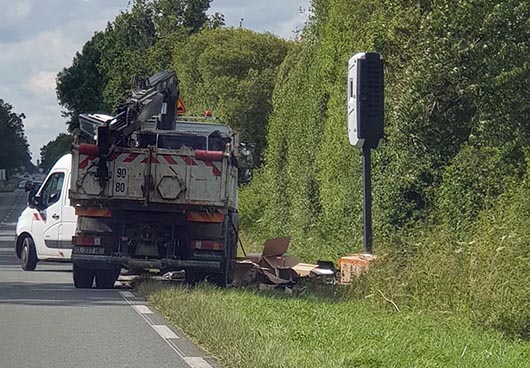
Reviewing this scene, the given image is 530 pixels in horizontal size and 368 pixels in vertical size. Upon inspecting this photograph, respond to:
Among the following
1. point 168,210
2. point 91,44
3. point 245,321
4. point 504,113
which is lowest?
point 245,321

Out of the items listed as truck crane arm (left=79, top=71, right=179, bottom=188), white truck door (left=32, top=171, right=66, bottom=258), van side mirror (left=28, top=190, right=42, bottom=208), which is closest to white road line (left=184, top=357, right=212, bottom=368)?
truck crane arm (left=79, top=71, right=179, bottom=188)

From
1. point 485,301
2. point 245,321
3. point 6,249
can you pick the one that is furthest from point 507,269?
point 6,249

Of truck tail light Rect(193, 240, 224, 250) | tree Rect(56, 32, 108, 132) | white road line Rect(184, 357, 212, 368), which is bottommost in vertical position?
white road line Rect(184, 357, 212, 368)

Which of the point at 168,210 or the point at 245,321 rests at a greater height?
the point at 168,210

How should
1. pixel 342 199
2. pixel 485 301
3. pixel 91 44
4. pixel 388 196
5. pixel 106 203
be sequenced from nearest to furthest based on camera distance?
1. pixel 485 301
2. pixel 106 203
3. pixel 388 196
4. pixel 342 199
5. pixel 91 44

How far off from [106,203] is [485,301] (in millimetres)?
7077

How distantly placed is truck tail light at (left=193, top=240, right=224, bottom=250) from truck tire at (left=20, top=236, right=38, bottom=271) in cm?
632

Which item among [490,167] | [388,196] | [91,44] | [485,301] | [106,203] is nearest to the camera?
[485,301]

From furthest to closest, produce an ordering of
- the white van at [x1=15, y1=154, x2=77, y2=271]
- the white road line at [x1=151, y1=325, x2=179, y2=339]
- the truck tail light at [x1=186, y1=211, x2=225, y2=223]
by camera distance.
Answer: the white van at [x1=15, y1=154, x2=77, y2=271]
the truck tail light at [x1=186, y1=211, x2=225, y2=223]
the white road line at [x1=151, y1=325, x2=179, y2=339]

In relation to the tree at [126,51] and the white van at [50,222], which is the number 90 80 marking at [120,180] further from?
the tree at [126,51]

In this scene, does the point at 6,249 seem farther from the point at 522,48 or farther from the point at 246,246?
the point at 522,48

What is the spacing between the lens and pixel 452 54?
18.7 metres

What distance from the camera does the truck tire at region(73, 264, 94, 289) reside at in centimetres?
1772

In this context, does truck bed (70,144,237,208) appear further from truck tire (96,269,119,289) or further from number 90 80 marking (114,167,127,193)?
truck tire (96,269,119,289)
